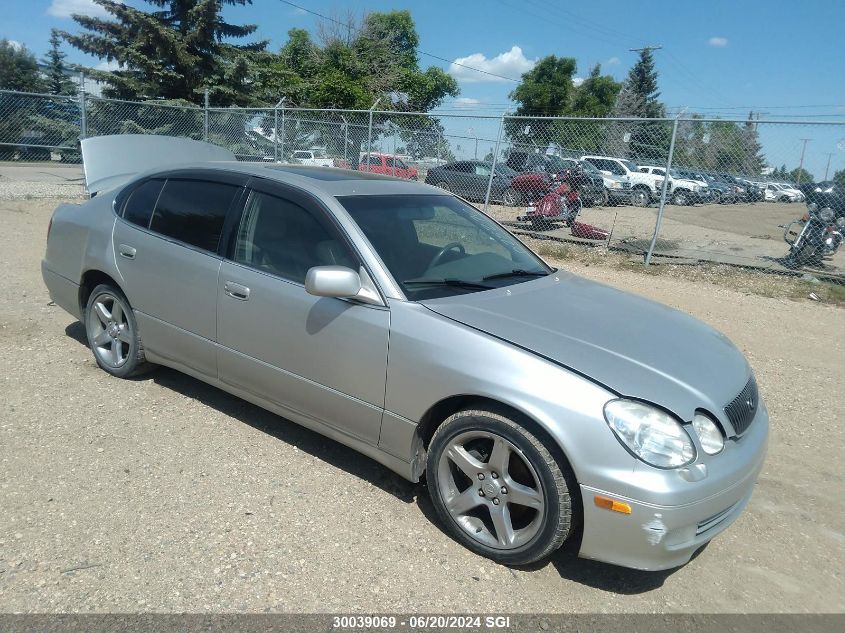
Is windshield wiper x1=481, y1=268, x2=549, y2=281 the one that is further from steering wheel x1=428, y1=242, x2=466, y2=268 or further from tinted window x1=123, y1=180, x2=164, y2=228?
tinted window x1=123, y1=180, x2=164, y2=228

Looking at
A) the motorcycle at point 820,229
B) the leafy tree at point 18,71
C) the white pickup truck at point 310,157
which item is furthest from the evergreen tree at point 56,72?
the motorcycle at point 820,229

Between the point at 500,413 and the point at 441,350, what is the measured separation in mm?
386

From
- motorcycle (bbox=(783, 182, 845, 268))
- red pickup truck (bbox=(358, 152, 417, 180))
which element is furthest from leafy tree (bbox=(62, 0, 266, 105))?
motorcycle (bbox=(783, 182, 845, 268))

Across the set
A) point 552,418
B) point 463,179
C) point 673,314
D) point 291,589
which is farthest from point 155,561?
point 463,179

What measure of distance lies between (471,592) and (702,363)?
1.47 m

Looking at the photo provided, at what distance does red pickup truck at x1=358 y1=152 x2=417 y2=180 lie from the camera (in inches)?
601

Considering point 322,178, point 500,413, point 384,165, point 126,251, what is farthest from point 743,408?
point 384,165

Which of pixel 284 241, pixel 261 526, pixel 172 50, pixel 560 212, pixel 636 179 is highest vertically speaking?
pixel 172 50

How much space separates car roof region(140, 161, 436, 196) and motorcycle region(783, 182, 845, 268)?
857 centimetres

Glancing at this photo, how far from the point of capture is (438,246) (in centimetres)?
377

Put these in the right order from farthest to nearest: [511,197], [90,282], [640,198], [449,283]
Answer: [640,198] → [511,197] → [90,282] → [449,283]

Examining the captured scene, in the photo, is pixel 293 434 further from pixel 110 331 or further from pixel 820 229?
pixel 820 229

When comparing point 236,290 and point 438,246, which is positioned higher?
point 438,246

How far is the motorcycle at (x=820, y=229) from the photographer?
10430 millimetres
